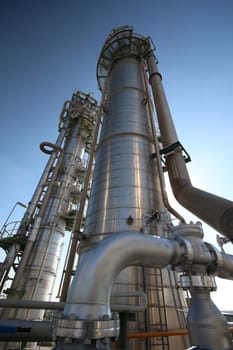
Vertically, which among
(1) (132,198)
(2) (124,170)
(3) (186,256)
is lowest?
(3) (186,256)

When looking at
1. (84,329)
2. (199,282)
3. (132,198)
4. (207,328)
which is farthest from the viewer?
(132,198)

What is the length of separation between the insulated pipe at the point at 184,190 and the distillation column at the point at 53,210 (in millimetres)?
8830

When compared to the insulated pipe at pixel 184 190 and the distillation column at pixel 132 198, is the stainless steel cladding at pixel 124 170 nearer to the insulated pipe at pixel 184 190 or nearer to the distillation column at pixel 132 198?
the distillation column at pixel 132 198

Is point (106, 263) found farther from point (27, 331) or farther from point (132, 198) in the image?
point (132, 198)

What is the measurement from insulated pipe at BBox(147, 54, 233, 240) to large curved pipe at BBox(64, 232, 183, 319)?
6.47 ft

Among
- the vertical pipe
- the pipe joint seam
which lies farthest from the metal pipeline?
the vertical pipe

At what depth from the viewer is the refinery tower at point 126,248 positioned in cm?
145

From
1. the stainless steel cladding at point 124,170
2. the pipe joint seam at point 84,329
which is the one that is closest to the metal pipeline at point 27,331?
the pipe joint seam at point 84,329

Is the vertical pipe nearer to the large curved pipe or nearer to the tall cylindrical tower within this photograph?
the large curved pipe

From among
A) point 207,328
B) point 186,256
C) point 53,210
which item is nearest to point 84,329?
point 207,328

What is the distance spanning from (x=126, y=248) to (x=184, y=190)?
163 inches

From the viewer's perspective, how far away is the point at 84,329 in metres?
1.18

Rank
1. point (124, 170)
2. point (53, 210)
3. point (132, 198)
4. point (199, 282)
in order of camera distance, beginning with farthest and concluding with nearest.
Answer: point (53, 210) → point (124, 170) → point (132, 198) → point (199, 282)

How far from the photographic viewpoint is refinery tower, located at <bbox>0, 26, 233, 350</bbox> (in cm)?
145
